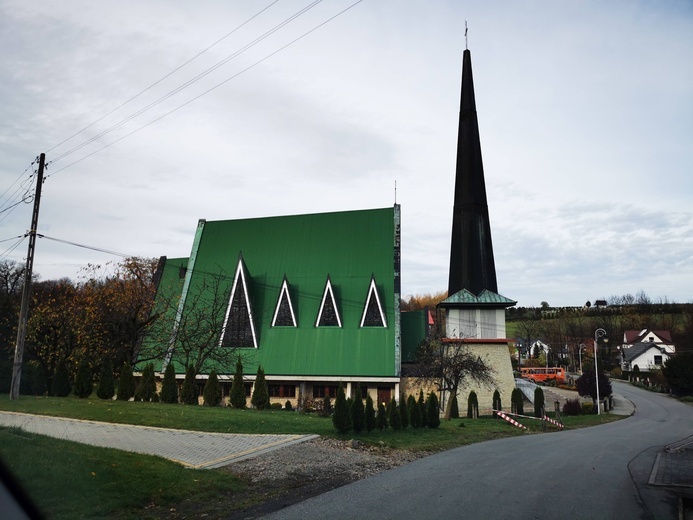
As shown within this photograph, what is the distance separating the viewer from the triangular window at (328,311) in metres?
31.9

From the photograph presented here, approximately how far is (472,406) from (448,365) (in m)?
4.32

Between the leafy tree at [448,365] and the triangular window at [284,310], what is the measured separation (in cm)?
817

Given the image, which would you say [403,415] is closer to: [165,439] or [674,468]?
[674,468]

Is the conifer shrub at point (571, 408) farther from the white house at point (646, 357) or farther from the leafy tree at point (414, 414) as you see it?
the white house at point (646, 357)

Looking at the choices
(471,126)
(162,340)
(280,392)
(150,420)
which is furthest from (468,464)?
(471,126)

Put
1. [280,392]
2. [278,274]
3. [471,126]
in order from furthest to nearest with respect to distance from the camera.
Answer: [471,126] < [278,274] < [280,392]

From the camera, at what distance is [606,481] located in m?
12.6

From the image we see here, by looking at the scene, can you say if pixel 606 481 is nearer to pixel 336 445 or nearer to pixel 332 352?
pixel 336 445

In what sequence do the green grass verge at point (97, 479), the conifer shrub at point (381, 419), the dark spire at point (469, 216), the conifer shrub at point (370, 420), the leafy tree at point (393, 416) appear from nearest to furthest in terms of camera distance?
the green grass verge at point (97, 479) → the conifer shrub at point (370, 420) → the conifer shrub at point (381, 419) → the leafy tree at point (393, 416) → the dark spire at point (469, 216)

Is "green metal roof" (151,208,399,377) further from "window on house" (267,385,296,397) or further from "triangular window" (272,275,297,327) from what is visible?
"window on house" (267,385,296,397)

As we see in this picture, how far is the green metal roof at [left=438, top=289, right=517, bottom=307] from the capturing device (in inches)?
1314

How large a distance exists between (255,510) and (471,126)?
108 ft

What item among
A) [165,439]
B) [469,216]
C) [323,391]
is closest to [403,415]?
[165,439]

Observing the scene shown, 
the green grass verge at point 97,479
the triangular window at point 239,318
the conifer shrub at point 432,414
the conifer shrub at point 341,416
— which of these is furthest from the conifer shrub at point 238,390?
the green grass verge at point 97,479
